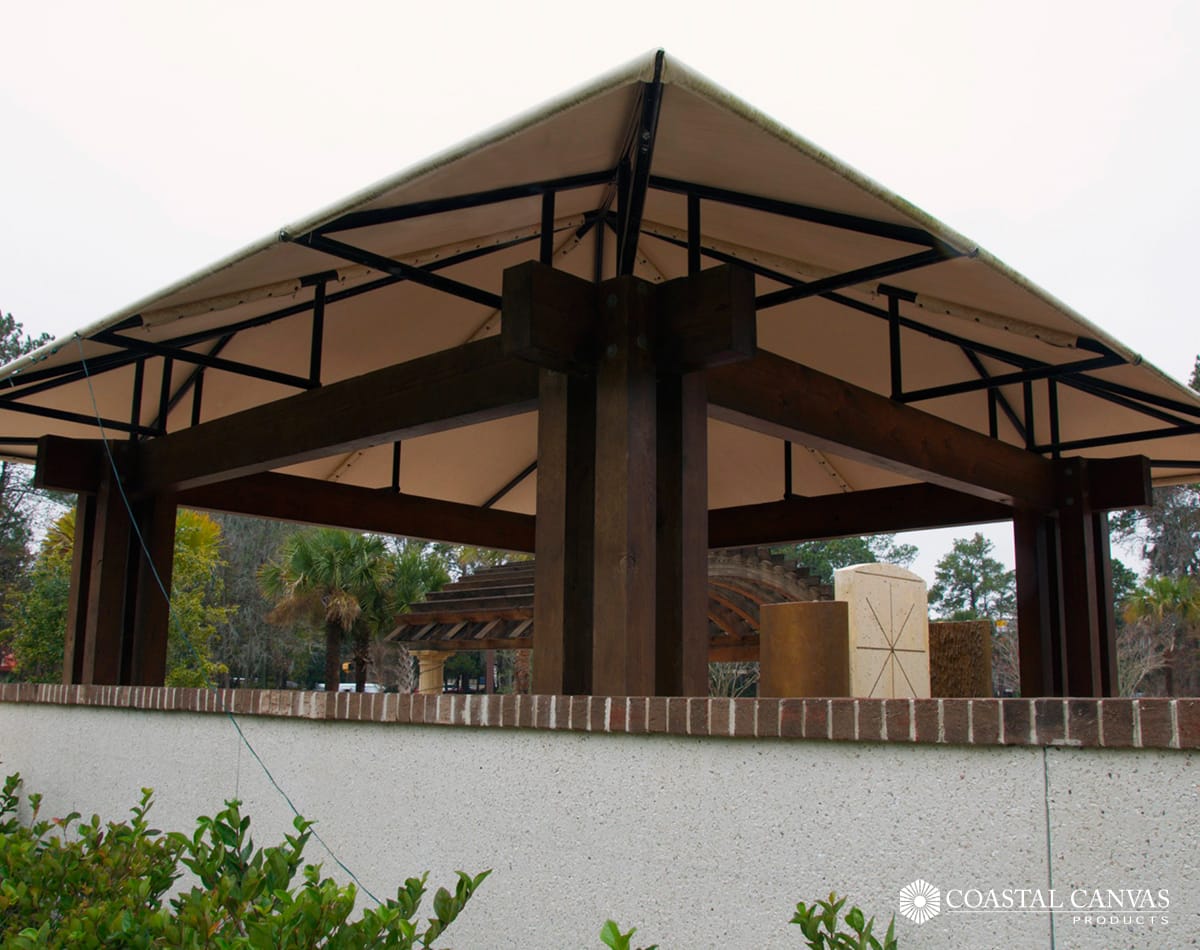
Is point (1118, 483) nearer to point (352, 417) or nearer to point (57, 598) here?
point (352, 417)

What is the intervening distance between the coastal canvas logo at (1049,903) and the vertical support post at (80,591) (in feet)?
21.0

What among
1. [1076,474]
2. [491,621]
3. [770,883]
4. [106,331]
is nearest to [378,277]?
[106,331]

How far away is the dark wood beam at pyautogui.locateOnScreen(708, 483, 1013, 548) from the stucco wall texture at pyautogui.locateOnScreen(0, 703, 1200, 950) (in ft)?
17.3

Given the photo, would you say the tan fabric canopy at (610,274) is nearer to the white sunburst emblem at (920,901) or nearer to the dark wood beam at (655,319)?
the dark wood beam at (655,319)

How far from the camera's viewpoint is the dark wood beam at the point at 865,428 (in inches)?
205

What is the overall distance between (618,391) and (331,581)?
75.2ft

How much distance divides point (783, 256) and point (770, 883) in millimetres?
3405

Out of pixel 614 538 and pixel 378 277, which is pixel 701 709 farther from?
pixel 378 277

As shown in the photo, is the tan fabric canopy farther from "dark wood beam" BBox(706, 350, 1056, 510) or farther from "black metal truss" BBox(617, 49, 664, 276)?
"dark wood beam" BBox(706, 350, 1056, 510)

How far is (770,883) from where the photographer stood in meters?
2.76

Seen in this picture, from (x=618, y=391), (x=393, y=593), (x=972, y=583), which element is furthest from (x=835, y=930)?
(x=972, y=583)

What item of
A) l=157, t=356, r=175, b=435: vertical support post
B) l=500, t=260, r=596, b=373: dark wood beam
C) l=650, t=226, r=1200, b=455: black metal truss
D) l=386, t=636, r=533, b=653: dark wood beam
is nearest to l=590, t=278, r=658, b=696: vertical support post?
l=500, t=260, r=596, b=373: dark wood beam

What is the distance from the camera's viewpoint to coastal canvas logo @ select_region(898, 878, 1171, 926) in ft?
7.12

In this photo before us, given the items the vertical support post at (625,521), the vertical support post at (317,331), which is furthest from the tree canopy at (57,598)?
the vertical support post at (625,521)
